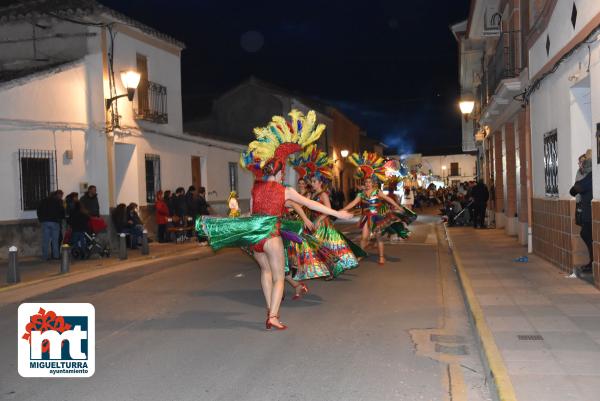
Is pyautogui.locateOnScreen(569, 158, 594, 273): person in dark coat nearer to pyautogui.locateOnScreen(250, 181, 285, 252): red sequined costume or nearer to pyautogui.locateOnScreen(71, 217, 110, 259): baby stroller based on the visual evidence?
pyautogui.locateOnScreen(250, 181, 285, 252): red sequined costume

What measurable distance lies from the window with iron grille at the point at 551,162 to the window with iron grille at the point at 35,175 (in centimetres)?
1233

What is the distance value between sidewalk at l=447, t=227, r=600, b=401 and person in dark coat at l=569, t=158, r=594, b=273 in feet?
2.39

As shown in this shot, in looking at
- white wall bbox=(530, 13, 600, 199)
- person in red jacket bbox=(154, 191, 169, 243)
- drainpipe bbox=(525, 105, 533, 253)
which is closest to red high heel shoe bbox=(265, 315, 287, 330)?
white wall bbox=(530, 13, 600, 199)

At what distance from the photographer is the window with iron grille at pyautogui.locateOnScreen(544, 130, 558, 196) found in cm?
1193

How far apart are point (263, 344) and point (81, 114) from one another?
43.9 feet

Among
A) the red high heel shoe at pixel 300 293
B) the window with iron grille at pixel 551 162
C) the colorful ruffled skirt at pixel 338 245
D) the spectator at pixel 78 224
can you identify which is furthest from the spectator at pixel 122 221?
the window with iron grille at pixel 551 162

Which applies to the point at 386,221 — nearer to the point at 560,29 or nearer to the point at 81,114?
the point at 560,29

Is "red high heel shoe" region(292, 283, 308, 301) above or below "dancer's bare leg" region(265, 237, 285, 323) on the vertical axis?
below

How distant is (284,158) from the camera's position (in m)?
8.04

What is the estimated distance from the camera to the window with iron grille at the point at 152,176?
72.3 feet

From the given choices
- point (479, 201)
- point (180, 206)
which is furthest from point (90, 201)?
point (479, 201)

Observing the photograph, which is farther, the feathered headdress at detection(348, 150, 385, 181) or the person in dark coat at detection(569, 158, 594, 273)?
the feathered headdress at detection(348, 150, 385, 181)

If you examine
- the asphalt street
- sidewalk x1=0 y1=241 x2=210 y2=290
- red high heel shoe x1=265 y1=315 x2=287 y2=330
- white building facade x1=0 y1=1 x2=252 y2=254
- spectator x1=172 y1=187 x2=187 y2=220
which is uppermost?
Result: white building facade x1=0 y1=1 x2=252 y2=254

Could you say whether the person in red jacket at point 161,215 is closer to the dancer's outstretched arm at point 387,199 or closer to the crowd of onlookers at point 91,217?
the crowd of onlookers at point 91,217
